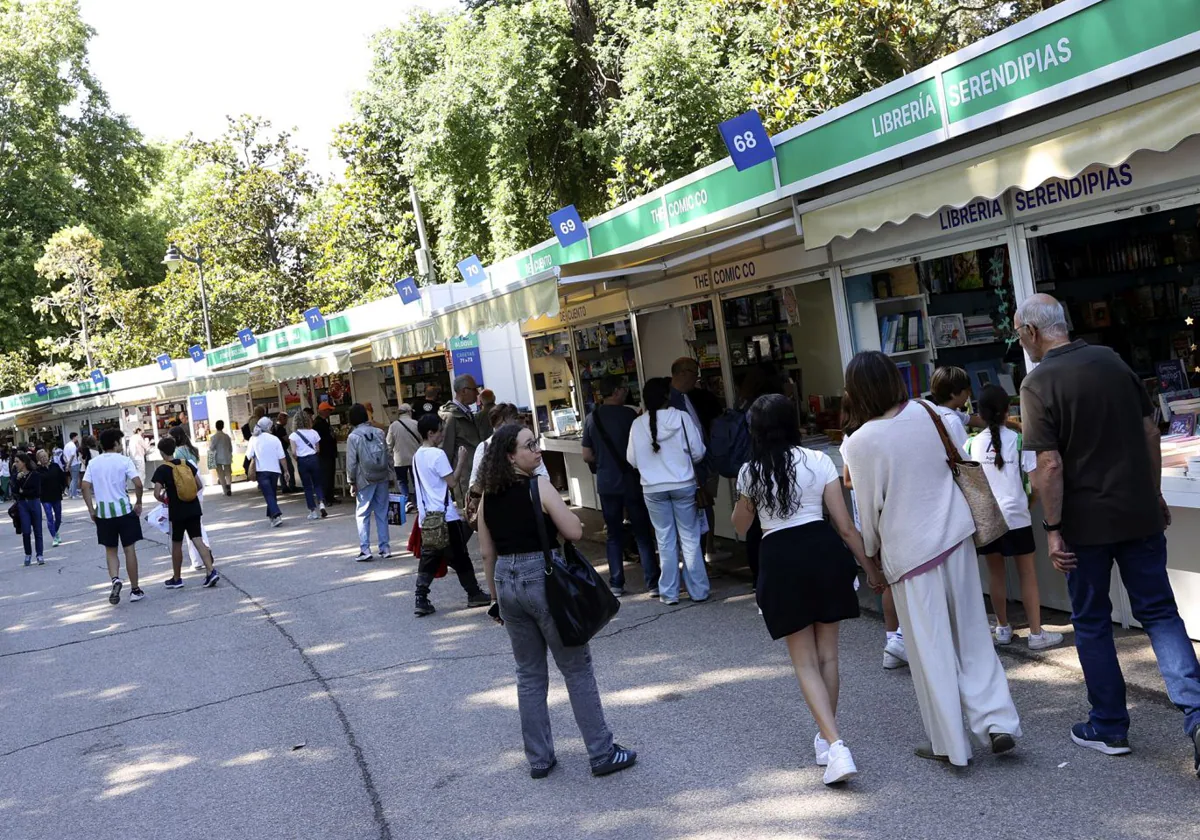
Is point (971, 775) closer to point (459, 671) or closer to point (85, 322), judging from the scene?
point (459, 671)

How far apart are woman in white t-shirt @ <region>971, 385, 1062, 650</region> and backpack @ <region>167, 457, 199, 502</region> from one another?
8.52 metres

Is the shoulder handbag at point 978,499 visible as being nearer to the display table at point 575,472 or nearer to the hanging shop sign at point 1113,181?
the hanging shop sign at point 1113,181

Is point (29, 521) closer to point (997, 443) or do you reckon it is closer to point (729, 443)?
point (729, 443)

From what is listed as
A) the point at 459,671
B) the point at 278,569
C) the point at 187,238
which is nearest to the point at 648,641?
the point at 459,671

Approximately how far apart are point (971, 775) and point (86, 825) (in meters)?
4.02

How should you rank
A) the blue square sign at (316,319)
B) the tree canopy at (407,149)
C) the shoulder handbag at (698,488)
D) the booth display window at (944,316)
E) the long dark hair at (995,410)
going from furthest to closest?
the blue square sign at (316,319) < the tree canopy at (407,149) < the shoulder handbag at (698,488) < the booth display window at (944,316) < the long dark hair at (995,410)

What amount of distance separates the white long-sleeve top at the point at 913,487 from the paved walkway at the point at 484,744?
0.95 meters

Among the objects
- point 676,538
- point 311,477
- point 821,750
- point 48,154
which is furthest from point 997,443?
point 48,154

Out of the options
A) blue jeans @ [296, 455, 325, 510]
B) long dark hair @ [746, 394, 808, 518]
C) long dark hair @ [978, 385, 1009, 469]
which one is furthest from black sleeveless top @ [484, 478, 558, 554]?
blue jeans @ [296, 455, 325, 510]

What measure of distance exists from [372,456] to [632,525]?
4418 millimetres

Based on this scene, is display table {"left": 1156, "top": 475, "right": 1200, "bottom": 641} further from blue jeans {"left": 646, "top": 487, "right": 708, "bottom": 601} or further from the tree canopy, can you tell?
the tree canopy

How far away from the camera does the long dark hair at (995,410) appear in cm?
589

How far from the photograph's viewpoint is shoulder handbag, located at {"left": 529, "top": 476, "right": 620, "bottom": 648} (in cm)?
483

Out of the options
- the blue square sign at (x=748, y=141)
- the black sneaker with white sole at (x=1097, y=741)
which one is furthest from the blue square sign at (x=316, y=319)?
the black sneaker with white sole at (x=1097, y=741)
